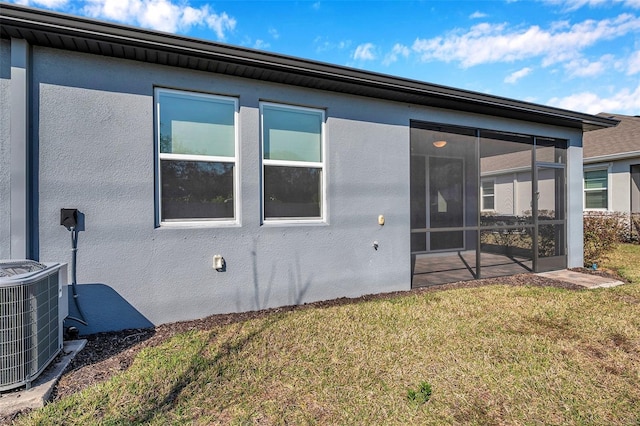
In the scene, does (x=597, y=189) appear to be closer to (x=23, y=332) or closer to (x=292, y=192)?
(x=292, y=192)

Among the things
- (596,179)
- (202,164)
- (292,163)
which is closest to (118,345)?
(202,164)

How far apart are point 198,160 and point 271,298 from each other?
2.01m

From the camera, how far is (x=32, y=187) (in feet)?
10.2

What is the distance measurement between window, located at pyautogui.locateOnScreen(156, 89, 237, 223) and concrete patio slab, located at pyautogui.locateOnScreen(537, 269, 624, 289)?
6.05 m

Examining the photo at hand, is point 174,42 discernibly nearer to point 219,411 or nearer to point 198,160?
point 198,160

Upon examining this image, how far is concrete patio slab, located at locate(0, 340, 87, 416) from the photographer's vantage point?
2.08 m

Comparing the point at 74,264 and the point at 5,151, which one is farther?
the point at 74,264

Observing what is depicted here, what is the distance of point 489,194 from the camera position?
11.3 metres

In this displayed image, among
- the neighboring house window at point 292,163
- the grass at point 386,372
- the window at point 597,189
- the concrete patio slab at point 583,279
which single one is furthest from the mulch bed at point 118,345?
the window at point 597,189

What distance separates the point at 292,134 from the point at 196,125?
126cm

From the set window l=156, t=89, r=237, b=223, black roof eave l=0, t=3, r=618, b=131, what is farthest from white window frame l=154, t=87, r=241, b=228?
black roof eave l=0, t=3, r=618, b=131

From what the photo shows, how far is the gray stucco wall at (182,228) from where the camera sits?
10.6ft

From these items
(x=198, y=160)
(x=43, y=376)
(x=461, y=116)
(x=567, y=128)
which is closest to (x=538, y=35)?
(x=567, y=128)

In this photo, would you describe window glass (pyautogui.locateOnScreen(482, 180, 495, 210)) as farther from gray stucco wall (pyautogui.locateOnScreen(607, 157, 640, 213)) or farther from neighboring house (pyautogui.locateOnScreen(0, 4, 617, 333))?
neighboring house (pyautogui.locateOnScreen(0, 4, 617, 333))
